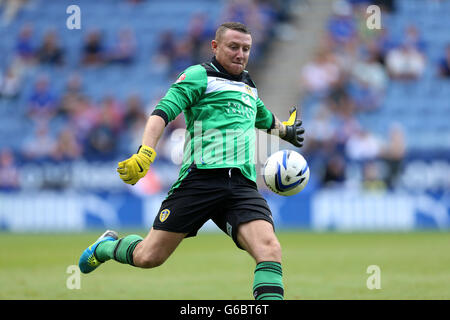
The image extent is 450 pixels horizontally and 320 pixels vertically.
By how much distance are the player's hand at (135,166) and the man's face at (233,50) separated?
1.13 meters

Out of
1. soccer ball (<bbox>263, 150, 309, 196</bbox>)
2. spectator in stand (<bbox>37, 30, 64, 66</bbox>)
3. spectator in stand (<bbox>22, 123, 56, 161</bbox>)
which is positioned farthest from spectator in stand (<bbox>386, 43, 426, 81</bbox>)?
soccer ball (<bbox>263, 150, 309, 196</bbox>)

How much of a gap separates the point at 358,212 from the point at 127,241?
35.6 ft

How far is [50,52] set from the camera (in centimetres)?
2192

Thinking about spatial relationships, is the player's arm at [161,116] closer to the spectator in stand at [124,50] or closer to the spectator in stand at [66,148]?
the spectator in stand at [66,148]

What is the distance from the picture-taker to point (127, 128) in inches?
774

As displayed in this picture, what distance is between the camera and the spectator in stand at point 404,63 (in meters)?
20.0

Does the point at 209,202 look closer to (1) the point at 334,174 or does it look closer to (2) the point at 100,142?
(1) the point at 334,174

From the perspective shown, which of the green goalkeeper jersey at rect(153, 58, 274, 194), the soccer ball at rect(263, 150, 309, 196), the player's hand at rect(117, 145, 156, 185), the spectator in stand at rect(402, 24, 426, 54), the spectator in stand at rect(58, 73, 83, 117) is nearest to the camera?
the player's hand at rect(117, 145, 156, 185)

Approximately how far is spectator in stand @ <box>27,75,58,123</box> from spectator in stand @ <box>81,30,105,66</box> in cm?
168

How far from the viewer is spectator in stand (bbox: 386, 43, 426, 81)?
2003cm

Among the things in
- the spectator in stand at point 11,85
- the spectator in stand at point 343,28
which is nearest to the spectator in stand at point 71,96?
the spectator in stand at point 11,85

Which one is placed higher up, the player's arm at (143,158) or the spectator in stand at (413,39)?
the spectator in stand at (413,39)

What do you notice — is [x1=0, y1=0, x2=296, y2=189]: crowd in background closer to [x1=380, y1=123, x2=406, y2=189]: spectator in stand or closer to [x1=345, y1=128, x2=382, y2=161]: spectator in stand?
[x1=345, y1=128, x2=382, y2=161]: spectator in stand
